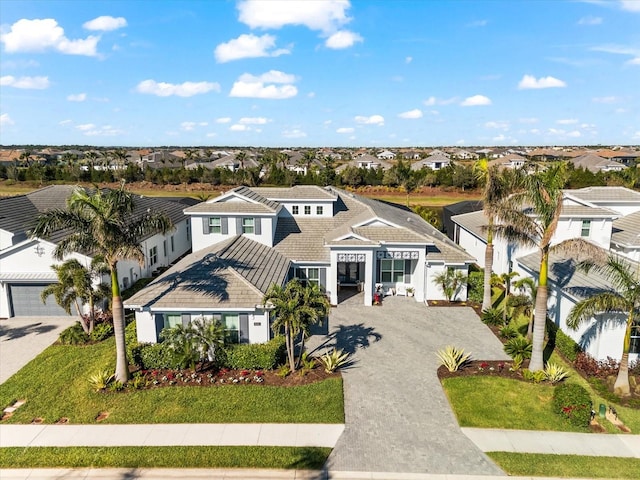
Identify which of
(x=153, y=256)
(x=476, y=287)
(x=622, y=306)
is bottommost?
(x=476, y=287)

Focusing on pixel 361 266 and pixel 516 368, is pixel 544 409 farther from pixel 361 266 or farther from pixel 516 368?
pixel 361 266

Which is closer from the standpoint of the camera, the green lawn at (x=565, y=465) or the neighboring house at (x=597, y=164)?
the green lawn at (x=565, y=465)

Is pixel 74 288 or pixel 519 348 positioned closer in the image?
pixel 519 348

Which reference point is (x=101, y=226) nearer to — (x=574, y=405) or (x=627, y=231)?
(x=574, y=405)

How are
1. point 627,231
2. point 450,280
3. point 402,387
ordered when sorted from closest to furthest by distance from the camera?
point 402,387 → point 450,280 → point 627,231

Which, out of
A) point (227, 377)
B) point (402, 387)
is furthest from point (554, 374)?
point (227, 377)

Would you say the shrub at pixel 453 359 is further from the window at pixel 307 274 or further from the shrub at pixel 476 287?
the window at pixel 307 274

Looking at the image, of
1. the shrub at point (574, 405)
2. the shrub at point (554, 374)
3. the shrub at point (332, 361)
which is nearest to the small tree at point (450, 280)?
the shrub at point (554, 374)
